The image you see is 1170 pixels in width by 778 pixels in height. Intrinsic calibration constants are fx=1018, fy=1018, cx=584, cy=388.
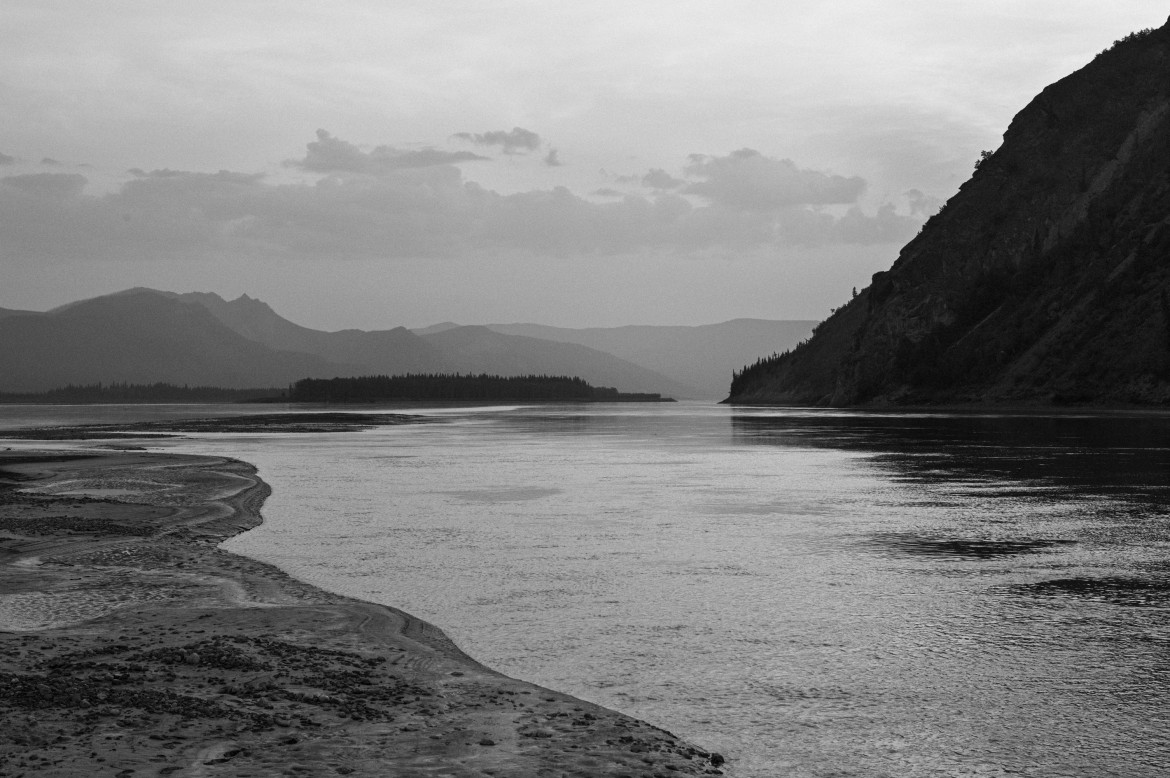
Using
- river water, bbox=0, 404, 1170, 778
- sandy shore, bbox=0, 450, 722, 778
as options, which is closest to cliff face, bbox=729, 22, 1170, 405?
river water, bbox=0, 404, 1170, 778

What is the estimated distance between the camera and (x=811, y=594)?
58.1 feet

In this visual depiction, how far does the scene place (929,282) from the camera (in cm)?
16538

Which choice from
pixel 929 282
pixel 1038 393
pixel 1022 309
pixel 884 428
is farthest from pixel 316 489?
pixel 929 282

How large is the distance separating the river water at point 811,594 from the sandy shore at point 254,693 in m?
0.90

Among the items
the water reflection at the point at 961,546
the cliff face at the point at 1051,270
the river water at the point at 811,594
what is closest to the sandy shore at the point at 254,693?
the river water at the point at 811,594

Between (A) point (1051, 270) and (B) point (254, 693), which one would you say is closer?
(B) point (254, 693)

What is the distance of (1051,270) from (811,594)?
140 meters

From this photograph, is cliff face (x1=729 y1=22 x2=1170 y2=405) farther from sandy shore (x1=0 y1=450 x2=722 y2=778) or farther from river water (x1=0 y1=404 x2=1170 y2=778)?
sandy shore (x1=0 y1=450 x2=722 y2=778)

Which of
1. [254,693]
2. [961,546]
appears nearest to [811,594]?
[961,546]

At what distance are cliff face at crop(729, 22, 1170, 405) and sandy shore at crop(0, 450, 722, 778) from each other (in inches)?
4159

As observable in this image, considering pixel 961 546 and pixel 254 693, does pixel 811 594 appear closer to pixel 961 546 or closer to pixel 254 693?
pixel 961 546

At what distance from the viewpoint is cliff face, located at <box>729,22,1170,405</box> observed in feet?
378

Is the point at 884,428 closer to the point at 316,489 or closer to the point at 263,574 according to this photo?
the point at 316,489

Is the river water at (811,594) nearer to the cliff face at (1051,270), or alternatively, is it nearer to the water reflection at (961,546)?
the water reflection at (961,546)
